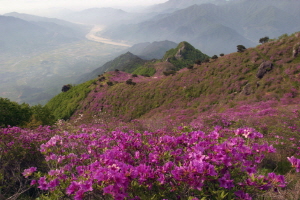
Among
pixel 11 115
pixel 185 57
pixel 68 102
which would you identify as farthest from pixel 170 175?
pixel 185 57

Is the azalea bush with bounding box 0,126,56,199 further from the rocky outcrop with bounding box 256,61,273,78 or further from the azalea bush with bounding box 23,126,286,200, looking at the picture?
the rocky outcrop with bounding box 256,61,273,78

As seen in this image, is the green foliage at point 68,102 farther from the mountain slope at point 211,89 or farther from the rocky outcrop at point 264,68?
the rocky outcrop at point 264,68

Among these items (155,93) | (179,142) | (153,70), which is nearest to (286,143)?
(179,142)

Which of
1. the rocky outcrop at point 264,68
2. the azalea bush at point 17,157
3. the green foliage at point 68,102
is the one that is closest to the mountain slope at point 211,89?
the rocky outcrop at point 264,68

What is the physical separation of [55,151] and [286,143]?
31.8 feet

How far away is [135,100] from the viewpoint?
113ft

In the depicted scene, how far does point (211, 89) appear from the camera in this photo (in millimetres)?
28594

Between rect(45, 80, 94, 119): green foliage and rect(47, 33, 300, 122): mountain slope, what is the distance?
2.22 meters

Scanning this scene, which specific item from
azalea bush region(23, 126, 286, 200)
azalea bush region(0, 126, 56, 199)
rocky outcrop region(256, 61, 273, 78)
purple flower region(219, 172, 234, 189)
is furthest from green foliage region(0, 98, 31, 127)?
rocky outcrop region(256, 61, 273, 78)

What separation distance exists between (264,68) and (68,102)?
44.7 m

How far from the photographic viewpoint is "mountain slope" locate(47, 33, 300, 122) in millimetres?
22219

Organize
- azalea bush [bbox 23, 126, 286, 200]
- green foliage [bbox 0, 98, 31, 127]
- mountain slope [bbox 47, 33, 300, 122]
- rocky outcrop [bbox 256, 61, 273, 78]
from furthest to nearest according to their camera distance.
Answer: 1. rocky outcrop [bbox 256, 61, 273, 78]
2. mountain slope [bbox 47, 33, 300, 122]
3. green foliage [bbox 0, 98, 31, 127]
4. azalea bush [bbox 23, 126, 286, 200]

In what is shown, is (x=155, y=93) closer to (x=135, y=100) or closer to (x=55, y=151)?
(x=135, y=100)

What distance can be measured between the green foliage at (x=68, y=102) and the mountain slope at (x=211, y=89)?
2222mm
